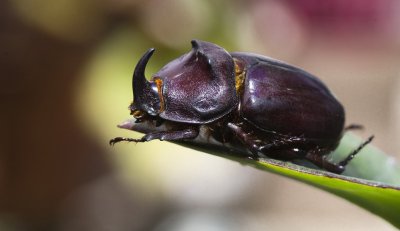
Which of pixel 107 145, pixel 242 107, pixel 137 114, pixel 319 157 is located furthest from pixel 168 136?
pixel 107 145

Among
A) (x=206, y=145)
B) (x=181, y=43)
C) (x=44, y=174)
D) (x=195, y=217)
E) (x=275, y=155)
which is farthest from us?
(x=44, y=174)

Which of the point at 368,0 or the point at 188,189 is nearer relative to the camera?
the point at 188,189

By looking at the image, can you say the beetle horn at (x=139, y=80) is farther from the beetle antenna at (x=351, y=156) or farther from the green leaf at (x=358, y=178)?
the beetle antenna at (x=351, y=156)

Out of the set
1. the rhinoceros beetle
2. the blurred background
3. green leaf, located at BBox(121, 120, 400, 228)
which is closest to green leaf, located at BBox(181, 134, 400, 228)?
green leaf, located at BBox(121, 120, 400, 228)

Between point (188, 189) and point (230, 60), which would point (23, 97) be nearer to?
point (188, 189)

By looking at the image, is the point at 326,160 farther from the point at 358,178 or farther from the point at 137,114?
the point at 137,114

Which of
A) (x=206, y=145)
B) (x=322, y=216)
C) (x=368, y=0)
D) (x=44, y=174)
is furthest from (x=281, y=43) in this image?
(x=206, y=145)

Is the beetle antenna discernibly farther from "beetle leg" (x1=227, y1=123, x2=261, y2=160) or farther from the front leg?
the front leg
